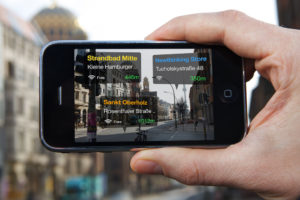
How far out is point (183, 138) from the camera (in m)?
3.96

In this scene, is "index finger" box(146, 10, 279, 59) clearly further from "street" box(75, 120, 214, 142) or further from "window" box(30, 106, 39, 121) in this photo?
"window" box(30, 106, 39, 121)

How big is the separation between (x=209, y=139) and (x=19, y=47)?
5180 cm

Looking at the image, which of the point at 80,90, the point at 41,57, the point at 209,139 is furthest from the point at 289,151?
the point at 41,57

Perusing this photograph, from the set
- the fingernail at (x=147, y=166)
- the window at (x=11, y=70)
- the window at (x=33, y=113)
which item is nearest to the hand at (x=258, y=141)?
the fingernail at (x=147, y=166)

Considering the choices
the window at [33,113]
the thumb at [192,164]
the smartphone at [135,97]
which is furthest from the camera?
the window at [33,113]

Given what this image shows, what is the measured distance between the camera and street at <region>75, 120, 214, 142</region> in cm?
394

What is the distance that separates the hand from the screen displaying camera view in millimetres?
319

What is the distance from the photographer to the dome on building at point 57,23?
373 feet

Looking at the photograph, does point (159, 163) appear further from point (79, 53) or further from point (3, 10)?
point (3, 10)

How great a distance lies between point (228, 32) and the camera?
3678 mm

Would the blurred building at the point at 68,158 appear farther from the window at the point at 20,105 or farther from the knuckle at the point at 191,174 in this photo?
the window at the point at 20,105

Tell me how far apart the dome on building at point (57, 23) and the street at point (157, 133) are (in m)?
112

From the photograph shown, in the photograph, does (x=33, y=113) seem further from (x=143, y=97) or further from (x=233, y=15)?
(x=233, y=15)

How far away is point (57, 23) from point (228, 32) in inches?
4620
